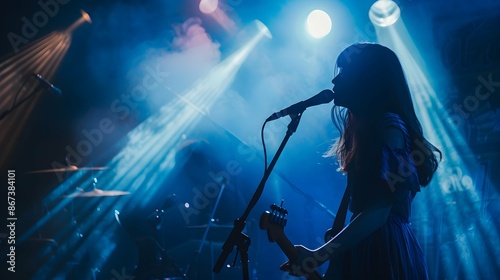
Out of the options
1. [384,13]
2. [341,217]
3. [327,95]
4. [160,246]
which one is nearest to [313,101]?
[327,95]

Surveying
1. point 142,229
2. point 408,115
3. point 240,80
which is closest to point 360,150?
point 408,115

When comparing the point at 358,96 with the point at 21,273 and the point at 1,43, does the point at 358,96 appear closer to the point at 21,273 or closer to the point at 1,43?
the point at 21,273

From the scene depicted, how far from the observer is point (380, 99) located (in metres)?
2.01

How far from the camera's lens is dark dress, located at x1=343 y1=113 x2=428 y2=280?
5.82 ft

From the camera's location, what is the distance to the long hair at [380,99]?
197cm

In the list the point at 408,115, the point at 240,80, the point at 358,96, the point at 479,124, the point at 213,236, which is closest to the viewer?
the point at 408,115

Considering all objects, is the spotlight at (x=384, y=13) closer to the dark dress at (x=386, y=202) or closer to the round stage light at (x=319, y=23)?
the round stage light at (x=319, y=23)

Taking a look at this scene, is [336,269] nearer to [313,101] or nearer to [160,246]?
[313,101]

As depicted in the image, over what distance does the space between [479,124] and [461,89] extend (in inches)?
24.1

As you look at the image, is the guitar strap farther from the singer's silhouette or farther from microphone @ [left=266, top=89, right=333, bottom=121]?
microphone @ [left=266, top=89, right=333, bottom=121]

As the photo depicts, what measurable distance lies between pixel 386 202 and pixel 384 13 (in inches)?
223

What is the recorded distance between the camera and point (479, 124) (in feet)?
21.1

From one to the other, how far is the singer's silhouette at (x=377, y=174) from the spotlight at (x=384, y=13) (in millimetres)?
5010

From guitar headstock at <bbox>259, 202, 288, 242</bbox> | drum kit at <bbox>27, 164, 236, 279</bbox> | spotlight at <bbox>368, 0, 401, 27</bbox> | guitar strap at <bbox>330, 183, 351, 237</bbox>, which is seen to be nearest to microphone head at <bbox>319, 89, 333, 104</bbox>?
guitar strap at <bbox>330, 183, 351, 237</bbox>
